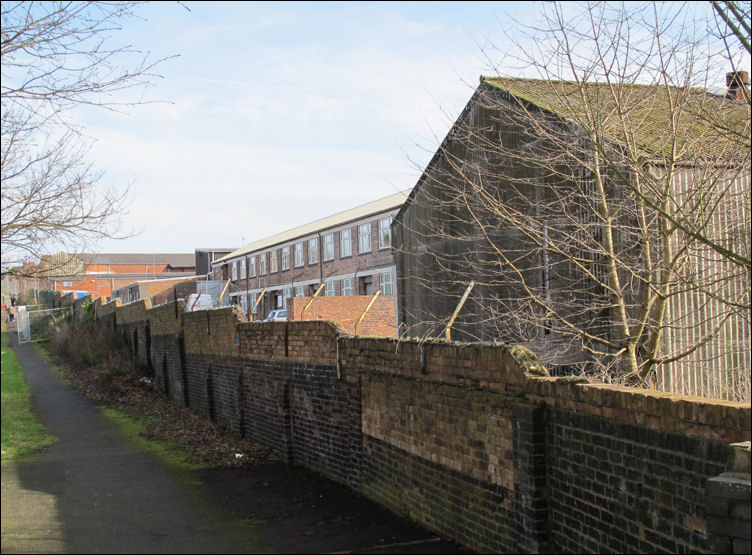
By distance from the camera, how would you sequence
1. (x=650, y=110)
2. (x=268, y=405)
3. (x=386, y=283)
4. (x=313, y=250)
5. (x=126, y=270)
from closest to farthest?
(x=650, y=110), (x=268, y=405), (x=386, y=283), (x=313, y=250), (x=126, y=270)

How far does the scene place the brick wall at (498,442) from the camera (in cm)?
439

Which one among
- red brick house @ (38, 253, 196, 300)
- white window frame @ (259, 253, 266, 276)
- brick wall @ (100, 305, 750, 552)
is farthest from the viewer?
red brick house @ (38, 253, 196, 300)

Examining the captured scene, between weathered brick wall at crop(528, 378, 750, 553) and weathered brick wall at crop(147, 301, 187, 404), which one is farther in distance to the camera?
weathered brick wall at crop(147, 301, 187, 404)

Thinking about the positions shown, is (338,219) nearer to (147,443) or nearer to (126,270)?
(147,443)

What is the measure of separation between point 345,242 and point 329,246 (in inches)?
79.9

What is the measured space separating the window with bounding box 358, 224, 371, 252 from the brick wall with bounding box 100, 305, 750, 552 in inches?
946

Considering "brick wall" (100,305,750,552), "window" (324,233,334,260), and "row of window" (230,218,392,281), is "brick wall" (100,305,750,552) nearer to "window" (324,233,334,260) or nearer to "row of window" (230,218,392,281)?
"row of window" (230,218,392,281)

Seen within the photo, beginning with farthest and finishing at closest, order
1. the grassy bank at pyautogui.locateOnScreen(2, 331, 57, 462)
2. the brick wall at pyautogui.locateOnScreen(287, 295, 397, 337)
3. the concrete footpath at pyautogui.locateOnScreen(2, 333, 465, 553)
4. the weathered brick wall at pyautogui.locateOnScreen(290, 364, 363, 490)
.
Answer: the brick wall at pyautogui.locateOnScreen(287, 295, 397, 337)
the grassy bank at pyautogui.locateOnScreen(2, 331, 57, 462)
the weathered brick wall at pyautogui.locateOnScreen(290, 364, 363, 490)
the concrete footpath at pyautogui.locateOnScreen(2, 333, 465, 553)

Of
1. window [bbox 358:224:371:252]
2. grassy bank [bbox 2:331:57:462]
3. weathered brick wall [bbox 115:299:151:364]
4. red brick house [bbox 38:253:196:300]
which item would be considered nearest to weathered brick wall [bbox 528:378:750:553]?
grassy bank [bbox 2:331:57:462]

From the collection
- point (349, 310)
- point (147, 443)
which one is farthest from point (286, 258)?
point (147, 443)

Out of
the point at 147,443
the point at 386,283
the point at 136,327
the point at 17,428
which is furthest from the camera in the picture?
the point at 386,283

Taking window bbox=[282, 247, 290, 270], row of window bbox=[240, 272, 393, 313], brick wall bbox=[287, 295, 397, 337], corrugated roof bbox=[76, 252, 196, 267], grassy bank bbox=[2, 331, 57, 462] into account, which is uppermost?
corrugated roof bbox=[76, 252, 196, 267]

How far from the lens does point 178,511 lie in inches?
347

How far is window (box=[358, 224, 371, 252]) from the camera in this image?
36.1 meters
